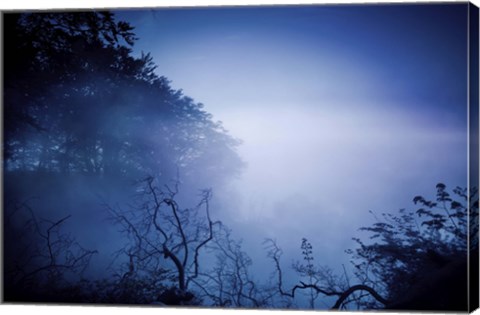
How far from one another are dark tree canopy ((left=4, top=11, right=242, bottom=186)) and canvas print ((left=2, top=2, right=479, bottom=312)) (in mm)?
10

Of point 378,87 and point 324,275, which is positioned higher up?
point 378,87

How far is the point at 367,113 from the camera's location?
4613 millimetres

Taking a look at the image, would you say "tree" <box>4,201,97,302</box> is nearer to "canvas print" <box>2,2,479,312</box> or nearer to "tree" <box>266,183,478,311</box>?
"canvas print" <box>2,2,479,312</box>

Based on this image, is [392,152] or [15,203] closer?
[392,152]

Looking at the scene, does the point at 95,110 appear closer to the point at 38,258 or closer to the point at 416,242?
the point at 38,258

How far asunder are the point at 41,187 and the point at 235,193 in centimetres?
145

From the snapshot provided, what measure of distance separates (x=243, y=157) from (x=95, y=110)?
1.15 meters

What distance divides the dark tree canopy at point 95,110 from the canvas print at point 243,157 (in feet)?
0.03

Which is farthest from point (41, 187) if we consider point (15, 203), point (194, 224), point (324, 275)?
point (324, 275)

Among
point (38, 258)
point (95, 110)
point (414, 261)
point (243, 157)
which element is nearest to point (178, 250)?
point (243, 157)

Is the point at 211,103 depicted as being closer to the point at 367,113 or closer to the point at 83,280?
the point at 367,113

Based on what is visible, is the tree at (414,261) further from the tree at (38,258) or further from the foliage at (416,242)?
the tree at (38,258)

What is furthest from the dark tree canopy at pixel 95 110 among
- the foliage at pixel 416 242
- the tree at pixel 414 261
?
the foliage at pixel 416 242

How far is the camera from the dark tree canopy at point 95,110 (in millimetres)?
4750
